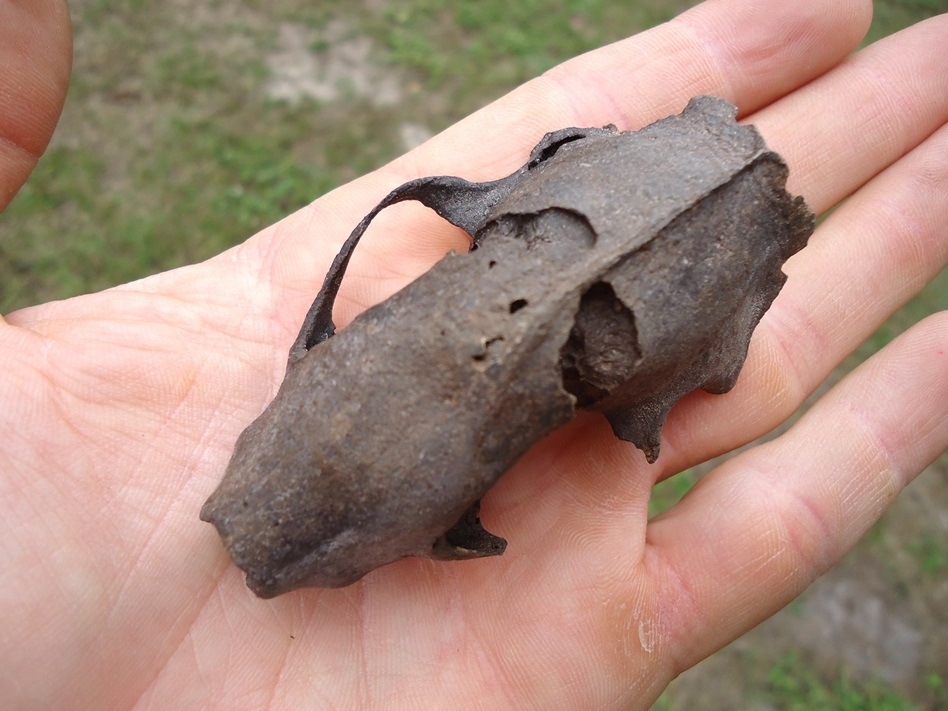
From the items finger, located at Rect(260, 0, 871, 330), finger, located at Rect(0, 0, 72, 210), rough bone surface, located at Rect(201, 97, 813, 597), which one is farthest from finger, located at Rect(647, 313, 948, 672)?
finger, located at Rect(0, 0, 72, 210)

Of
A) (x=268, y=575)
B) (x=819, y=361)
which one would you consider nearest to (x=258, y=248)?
(x=268, y=575)

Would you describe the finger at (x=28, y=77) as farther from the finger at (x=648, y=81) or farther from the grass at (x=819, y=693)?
the grass at (x=819, y=693)

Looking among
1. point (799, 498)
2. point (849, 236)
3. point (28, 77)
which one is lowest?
point (799, 498)

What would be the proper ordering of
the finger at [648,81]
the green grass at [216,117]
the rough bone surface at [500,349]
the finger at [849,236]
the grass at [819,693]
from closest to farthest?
the rough bone surface at [500,349] < the finger at [849,236] < the finger at [648,81] < the grass at [819,693] < the green grass at [216,117]

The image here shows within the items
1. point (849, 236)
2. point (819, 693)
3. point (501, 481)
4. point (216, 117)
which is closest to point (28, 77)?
point (501, 481)

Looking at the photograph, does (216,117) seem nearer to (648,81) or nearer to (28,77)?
(28,77)

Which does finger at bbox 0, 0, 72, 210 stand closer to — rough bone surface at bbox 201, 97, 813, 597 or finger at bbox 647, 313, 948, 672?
rough bone surface at bbox 201, 97, 813, 597

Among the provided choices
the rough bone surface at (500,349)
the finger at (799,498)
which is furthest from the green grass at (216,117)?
the rough bone surface at (500,349)
